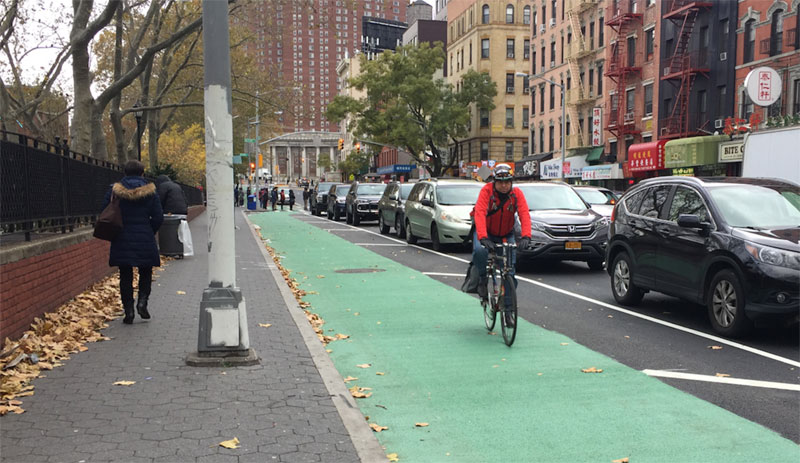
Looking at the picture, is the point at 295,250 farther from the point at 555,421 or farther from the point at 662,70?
the point at 662,70

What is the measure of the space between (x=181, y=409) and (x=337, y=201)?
31.6 meters

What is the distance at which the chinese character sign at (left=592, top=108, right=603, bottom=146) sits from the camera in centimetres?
4862

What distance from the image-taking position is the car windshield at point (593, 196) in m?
20.0

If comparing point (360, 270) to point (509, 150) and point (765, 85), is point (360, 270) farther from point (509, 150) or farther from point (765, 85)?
point (509, 150)

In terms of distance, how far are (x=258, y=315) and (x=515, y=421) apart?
4633 millimetres

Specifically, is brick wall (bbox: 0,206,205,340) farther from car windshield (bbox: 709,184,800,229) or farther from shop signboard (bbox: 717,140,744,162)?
shop signboard (bbox: 717,140,744,162)

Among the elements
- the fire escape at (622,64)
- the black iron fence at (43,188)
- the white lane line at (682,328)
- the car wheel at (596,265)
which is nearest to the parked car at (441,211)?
the car wheel at (596,265)

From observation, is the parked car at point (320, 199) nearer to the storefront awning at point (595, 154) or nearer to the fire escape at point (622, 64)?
the storefront awning at point (595, 154)

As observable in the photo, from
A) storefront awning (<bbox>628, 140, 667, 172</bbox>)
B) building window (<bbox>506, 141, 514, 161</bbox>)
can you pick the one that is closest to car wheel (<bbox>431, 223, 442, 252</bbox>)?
storefront awning (<bbox>628, 140, 667, 172</bbox>)

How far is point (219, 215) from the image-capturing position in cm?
649

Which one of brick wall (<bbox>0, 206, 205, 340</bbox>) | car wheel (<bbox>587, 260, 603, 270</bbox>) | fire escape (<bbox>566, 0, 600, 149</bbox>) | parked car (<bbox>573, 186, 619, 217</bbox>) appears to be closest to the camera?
brick wall (<bbox>0, 206, 205, 340</bbox>)

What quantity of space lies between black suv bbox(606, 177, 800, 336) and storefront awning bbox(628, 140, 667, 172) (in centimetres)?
3052

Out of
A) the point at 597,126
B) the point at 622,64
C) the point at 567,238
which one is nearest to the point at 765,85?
the point at 622,64

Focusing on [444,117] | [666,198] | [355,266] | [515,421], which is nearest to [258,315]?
[515,421]
